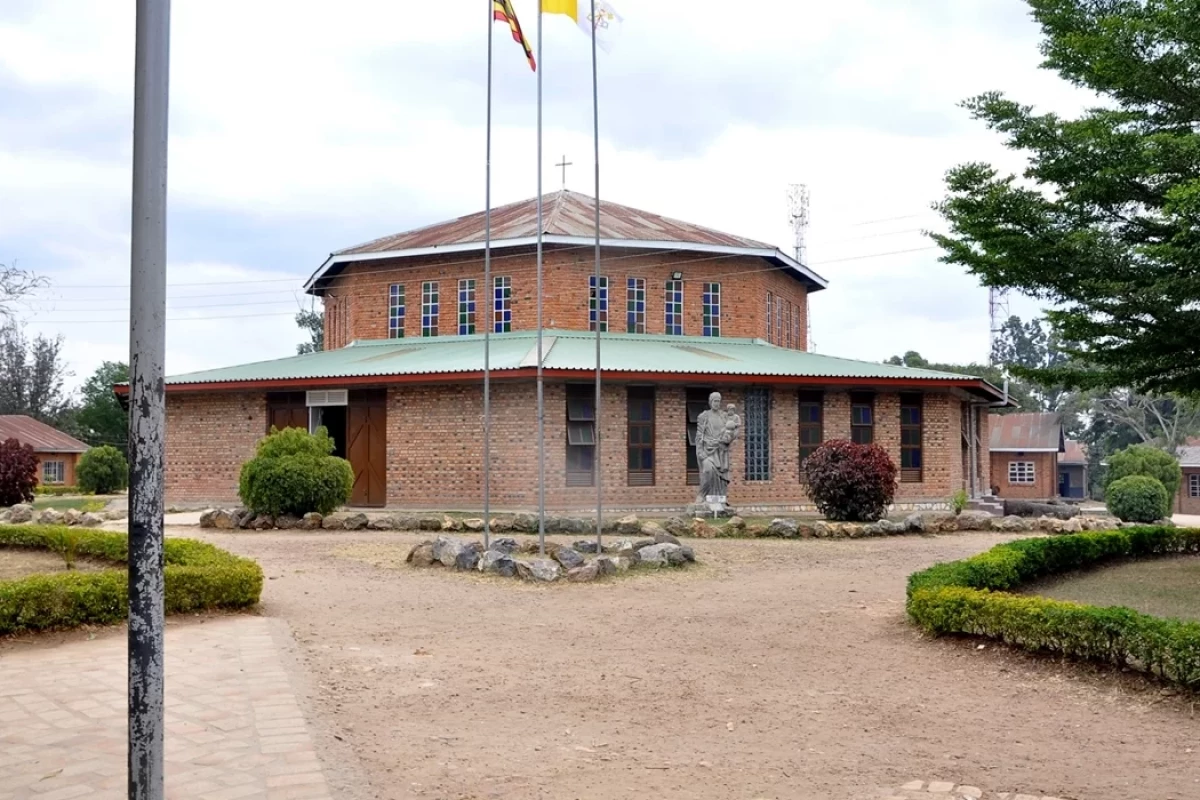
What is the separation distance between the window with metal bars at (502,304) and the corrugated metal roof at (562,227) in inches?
47.6

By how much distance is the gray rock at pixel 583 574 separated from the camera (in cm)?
1241

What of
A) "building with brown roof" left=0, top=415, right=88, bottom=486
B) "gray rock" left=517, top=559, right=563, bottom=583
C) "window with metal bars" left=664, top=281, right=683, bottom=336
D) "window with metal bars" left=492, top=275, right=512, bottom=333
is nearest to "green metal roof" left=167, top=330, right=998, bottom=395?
"window with metal bars" left=664, top=281, right=683, bottom=336

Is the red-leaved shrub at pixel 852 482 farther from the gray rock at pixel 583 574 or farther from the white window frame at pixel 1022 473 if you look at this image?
the white window frame at pixel 1022 473

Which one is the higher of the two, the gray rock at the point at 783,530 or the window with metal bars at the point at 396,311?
the window with metal bars at the point at 396,311

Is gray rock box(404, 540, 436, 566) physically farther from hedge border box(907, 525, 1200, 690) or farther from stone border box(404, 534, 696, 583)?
hedge border box(907, 525, 1200, 690)

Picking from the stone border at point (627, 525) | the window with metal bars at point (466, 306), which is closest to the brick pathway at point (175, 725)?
the stone border at point (627, 525)

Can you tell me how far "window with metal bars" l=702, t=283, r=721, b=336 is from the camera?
27.7 m

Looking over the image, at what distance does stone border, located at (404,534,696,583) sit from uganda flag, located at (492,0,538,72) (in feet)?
22.2

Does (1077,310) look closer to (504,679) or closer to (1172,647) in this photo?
(1172,647)

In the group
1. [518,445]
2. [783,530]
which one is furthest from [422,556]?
[518,445]

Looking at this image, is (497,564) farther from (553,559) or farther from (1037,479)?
(1037,479)

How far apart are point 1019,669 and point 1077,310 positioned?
19.2ft

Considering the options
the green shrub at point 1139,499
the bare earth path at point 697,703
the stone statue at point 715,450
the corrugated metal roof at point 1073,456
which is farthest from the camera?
the corrugated metal roof at point 1073,456

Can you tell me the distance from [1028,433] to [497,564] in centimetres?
4458
